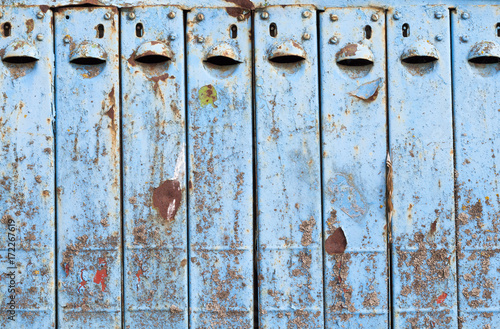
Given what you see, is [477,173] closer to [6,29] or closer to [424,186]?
[424,186]

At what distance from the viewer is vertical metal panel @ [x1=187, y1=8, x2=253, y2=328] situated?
6.79ft

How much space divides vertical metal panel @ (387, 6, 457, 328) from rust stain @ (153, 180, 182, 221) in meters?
1.04

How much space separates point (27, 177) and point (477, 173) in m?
2.16

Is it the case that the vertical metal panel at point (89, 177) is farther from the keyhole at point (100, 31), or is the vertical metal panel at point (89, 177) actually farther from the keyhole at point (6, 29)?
the keyhole at point (6, 29)

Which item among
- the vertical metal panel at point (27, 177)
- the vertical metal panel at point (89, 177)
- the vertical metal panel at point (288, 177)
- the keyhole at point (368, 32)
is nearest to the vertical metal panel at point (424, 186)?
the keyhole at point (368, 32)

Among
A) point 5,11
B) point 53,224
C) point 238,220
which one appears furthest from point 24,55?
point 238,220

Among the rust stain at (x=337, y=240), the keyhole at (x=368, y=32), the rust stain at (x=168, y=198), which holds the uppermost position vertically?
→ the keyhole at (x=368, y=32)

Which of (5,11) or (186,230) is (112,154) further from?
(5,11)

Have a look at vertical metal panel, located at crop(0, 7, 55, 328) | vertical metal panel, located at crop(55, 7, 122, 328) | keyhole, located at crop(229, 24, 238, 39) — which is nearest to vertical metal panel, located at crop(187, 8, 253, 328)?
keyhole, located at crop(229, 24, 238, 39)

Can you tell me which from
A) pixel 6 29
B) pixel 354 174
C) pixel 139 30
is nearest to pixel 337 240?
pixel 354 174

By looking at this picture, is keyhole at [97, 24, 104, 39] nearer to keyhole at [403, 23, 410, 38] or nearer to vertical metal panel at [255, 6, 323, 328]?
vertical metal panel at [255, 6, 323, 328]

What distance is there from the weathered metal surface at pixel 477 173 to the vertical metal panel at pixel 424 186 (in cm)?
5

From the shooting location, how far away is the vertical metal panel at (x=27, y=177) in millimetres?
2072

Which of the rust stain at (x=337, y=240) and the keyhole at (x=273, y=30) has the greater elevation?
the keyhole at (x=273, y=30)
